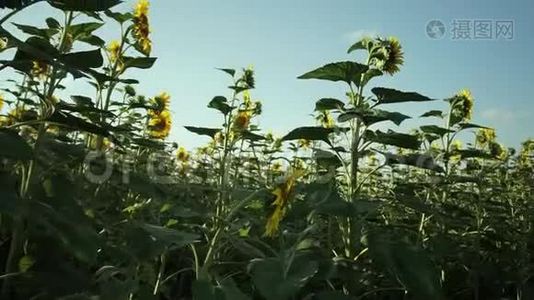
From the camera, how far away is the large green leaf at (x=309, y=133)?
1658 millimetres

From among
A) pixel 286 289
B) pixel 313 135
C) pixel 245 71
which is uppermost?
pixel 245 71

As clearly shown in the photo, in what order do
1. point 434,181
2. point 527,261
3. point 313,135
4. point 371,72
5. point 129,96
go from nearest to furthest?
1. point 313,135
2. point 371,72
3. point 434,181
4. point 527,261
5. point 129,96

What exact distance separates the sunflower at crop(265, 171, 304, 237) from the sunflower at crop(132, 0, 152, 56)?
165 cm

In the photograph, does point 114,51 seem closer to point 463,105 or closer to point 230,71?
point 230,71

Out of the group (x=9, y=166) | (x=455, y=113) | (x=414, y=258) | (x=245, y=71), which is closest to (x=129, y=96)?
(x=245, y=71)

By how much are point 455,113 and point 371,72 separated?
1261 mm

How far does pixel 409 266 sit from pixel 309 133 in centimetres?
57

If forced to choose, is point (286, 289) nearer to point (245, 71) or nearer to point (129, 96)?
point (245, 71)

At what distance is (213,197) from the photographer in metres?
3.34

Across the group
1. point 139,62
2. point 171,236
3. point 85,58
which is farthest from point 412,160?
point 139,62

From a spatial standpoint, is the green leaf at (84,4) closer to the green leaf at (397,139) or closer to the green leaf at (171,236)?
the green leaf at (171,236)

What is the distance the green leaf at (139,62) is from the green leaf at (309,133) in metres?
0.91

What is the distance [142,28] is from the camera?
2.90 metres

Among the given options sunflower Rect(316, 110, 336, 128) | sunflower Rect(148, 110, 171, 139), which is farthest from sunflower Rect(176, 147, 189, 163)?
sunflower Rect(316, 110, 336, 128)
